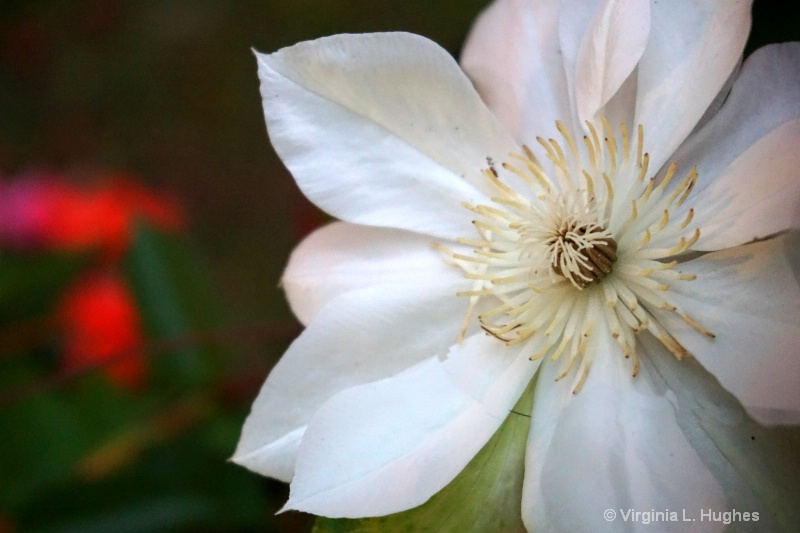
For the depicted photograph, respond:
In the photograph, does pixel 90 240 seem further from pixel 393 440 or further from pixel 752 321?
pixel 752 321

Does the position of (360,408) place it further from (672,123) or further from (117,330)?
(117,330)

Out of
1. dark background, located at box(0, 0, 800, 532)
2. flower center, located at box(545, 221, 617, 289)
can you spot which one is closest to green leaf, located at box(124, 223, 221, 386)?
dark background, located at box(0, 0, 800, 532)

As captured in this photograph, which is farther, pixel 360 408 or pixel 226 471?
pixel 226 471

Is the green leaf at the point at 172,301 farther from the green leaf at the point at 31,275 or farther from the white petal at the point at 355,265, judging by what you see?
the white petal at the point at 355,265

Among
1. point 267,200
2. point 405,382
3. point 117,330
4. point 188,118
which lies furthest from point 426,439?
point 188,118

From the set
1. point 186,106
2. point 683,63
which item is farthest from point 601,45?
point 186,106

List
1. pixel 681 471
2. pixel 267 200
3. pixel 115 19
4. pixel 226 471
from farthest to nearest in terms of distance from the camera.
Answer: pixel 115 19, pixel 267 200, pixel 226 471, pixel 681 471
